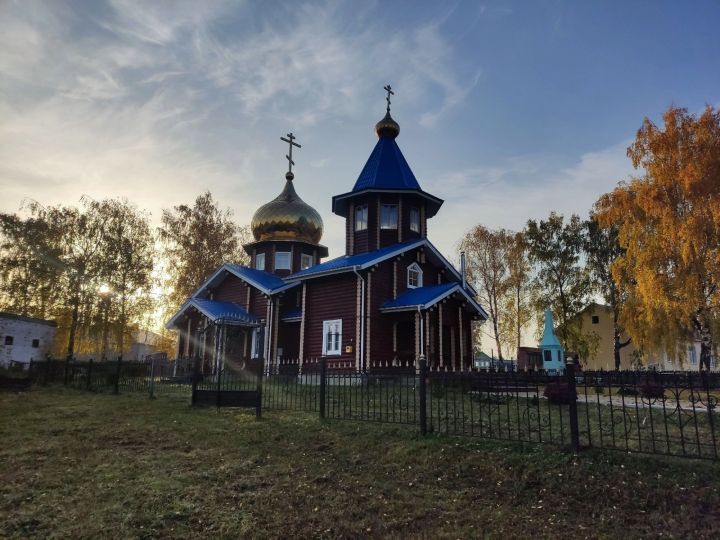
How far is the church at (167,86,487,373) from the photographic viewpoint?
19391mm

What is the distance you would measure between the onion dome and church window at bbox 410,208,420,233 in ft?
15.6

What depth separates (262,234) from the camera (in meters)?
28.6

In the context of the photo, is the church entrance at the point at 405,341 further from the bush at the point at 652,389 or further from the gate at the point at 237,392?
the bush at the point at 652,389

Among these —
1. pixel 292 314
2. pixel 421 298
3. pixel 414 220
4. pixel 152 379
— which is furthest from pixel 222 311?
pixel 414 220

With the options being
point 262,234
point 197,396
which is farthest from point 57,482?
point 262,234

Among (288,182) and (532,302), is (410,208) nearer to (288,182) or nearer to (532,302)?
(288,182)

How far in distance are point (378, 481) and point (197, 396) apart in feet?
24.4

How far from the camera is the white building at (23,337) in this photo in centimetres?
3359

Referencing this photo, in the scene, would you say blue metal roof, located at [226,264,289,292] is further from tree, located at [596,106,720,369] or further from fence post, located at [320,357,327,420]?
tree, located at [596,106,720,369]

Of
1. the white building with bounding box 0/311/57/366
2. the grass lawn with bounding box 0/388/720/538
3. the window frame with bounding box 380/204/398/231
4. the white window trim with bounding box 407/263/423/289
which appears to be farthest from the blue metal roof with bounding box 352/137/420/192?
the white building with bounding box 0/311/57/366

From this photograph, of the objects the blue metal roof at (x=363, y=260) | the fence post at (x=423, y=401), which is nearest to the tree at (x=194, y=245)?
the blue metal roof at (x=363, y=260)

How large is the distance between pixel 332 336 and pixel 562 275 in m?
17.2

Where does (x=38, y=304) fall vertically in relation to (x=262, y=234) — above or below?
below

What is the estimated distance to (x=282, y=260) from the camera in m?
28.3
